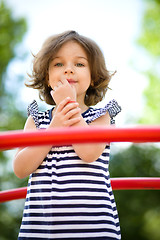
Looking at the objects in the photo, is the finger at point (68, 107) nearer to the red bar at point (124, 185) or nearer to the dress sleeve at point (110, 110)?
the dress sleeve at point (110, 110)

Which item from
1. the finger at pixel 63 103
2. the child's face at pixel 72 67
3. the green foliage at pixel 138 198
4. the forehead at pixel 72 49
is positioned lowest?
the finger at pixel 63 103

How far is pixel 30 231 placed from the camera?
1.15 meters

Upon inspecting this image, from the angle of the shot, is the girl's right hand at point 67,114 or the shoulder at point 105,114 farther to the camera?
the shoulder at point 105,114

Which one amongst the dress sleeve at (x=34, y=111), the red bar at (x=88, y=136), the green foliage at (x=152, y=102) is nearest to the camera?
the red bar at (x=88, y=136)

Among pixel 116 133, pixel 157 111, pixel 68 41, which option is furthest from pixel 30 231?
pixel 157 111

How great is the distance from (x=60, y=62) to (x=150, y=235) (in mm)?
4701

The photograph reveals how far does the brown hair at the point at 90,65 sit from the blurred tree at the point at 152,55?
4566mm

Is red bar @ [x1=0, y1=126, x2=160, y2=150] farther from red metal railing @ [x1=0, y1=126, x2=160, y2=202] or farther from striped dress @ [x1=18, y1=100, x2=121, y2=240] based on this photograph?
striped dress @ [x1=18, y1=100, x2=121, y2=240]

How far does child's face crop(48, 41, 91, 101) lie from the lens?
4.26 ft

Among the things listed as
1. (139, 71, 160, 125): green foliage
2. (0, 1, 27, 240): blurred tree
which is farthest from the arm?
(0, 1, 27, 240): blurred tree

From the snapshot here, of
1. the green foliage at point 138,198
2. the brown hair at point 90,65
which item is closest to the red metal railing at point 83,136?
the brown hair at point 90,65

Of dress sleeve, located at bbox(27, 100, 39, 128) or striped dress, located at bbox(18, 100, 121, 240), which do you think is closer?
striped dress, located at bbox(18, 100, 121, 240)

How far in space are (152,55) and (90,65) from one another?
5094 millimetres

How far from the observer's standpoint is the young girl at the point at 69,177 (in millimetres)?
1109
